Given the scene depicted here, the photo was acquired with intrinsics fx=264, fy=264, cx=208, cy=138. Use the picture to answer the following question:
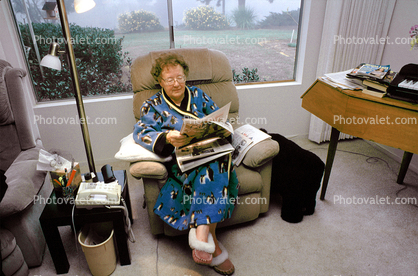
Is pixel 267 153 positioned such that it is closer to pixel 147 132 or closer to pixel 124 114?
pixel 147 132

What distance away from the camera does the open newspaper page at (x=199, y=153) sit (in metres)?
1.48

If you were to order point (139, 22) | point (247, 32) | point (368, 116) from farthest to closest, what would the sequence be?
1. point (247, 32)
2. point (139, 22)
3. point (368, 116)

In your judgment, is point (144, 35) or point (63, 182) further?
point (144, 35)

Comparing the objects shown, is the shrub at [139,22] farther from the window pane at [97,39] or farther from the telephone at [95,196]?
the telephone at [95,196]

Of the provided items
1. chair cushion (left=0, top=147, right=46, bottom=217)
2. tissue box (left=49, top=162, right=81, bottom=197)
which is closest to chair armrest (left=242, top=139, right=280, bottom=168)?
tissue box (left=49, top=162, right=81, bottom=197)

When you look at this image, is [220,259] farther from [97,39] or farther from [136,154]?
[97,39]

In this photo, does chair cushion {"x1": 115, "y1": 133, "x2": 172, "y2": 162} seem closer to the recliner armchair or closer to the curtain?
the recliner armchair

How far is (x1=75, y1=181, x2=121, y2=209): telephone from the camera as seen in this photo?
133 cm

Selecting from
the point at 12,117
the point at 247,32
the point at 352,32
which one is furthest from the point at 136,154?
the point at 352,32

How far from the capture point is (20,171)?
1.44 metres

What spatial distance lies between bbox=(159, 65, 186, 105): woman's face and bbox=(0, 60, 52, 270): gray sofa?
0.88 meters

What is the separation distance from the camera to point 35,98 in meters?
2.34

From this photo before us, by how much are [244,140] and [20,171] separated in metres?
1.29

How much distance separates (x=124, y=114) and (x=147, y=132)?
94 cm
